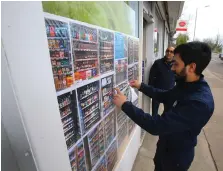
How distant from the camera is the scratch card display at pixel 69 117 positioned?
90 cm

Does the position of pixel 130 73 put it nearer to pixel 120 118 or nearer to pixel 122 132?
pixel 120 118

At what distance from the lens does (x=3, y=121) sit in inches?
24.8

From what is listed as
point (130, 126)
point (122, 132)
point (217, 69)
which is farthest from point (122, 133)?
point (217, 69)

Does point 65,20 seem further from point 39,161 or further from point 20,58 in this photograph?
point 39,161

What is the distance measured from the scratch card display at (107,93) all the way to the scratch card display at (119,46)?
26 cm

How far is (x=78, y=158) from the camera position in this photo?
109cm

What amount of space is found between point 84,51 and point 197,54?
851 millimetres

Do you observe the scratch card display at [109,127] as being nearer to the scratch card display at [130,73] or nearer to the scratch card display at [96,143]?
the scratch card display at [96,143]

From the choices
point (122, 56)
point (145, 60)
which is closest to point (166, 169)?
point (122, 56)

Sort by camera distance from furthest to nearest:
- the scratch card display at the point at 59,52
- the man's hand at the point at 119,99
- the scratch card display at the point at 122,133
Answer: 1. the scratch card display at the point at 122,133
2. the man's hand at the point at 119,99
3. the scratch card display at the point at 59,52

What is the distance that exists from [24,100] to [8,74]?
0.36 ft

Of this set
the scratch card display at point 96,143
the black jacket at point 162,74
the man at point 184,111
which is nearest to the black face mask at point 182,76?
the man at point 184,111

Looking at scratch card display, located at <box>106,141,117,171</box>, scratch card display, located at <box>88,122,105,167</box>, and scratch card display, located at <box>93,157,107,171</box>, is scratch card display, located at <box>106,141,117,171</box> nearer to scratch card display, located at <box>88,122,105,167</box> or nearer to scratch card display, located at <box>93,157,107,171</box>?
scratch card display, located at <box>93,157,107,171</box>

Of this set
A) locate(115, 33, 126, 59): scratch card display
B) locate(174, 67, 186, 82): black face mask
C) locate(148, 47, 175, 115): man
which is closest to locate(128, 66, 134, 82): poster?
locate(115, 33, 126, 59): scratch card display
